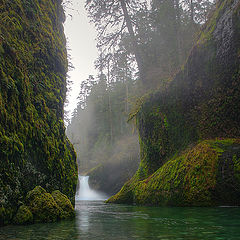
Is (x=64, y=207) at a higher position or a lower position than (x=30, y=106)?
lower

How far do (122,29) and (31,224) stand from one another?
13.2 metres

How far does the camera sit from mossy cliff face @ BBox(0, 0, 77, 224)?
4.99m

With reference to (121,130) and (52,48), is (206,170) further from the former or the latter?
(121,130)

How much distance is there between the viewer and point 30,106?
646 centimetres

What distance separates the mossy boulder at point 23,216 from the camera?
15.2ft

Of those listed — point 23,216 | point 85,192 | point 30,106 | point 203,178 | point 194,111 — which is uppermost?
point 194,111

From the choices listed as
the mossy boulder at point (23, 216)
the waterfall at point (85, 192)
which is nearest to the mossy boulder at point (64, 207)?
the mossy boulder at point (23, 216)

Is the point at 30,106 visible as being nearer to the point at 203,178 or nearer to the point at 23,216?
the point at 23,216

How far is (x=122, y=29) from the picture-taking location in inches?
594

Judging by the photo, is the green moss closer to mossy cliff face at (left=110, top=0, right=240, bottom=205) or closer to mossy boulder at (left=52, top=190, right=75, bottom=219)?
mossy boulder at (left=52, top=190, right=75, bottom=219)

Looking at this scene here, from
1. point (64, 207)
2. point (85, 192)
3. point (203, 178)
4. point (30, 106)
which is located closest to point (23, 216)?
point (64, 207)

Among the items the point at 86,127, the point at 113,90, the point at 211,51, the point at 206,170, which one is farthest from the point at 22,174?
the point at 86,127

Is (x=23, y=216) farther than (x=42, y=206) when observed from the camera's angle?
No

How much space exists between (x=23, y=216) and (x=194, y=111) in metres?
7.55
